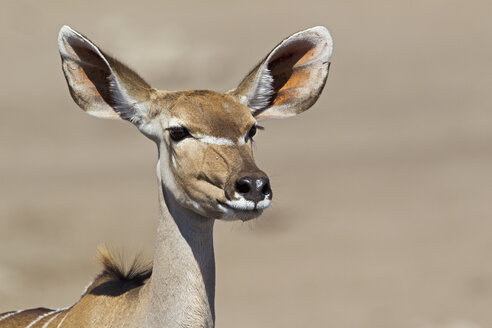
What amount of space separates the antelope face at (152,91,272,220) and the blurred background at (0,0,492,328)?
1.99 meters

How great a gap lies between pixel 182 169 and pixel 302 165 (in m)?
15.3

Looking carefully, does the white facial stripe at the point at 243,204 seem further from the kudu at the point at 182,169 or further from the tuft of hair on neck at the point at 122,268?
the tuft of hair on neck at the point at 122,268

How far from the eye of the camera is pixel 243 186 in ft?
17.3

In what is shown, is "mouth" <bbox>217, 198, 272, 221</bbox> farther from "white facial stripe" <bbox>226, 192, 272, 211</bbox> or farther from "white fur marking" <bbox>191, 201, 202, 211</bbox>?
"white fur marking" <bbox>191, 201, 202, 211</bbox>

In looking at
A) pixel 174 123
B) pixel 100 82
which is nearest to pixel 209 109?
pixel 174 123

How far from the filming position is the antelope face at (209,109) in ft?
17.9

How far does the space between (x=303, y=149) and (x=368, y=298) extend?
9125 millimetres

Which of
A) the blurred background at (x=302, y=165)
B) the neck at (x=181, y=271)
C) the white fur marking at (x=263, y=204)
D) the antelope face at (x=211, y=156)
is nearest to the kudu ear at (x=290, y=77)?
the antelope face at (x=211, y=156)

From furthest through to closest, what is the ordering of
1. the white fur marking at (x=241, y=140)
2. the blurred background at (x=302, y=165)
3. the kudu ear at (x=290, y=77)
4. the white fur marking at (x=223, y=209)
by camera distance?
the blurred background at (x=302, y=165), the kudu ear at (x=290, y=77), the white fur marking at (x=241, y=140), the white fur marking at (x=223, y=209)

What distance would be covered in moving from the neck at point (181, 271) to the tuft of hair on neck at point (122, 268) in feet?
2.60

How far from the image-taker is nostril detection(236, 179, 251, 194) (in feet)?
17.2

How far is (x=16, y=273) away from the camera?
14234 mm

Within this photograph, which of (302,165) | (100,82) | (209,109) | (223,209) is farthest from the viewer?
(302,165)

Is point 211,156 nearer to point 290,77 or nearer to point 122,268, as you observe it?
point 290,77
